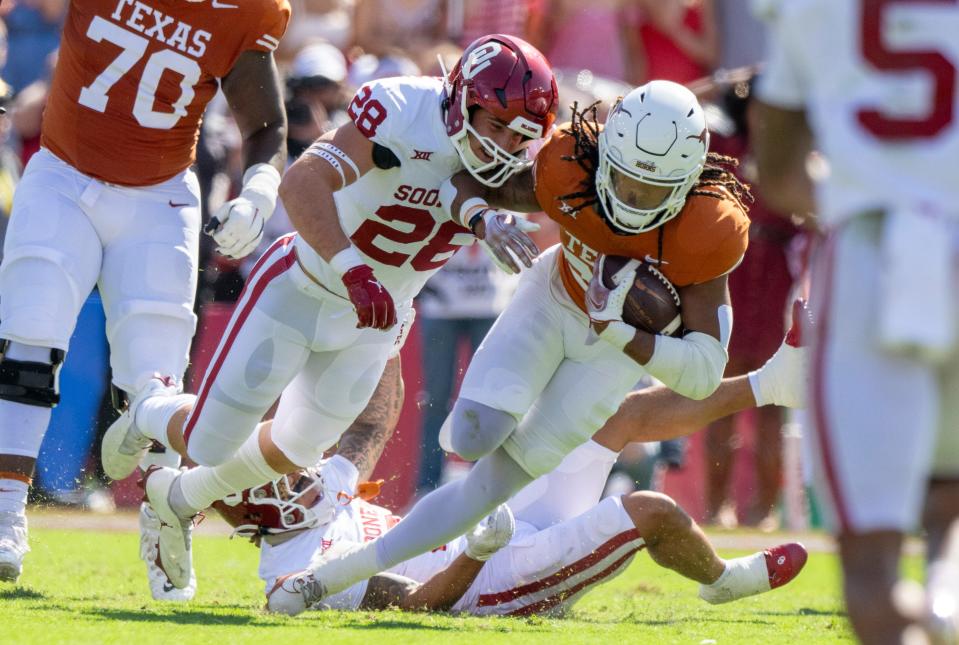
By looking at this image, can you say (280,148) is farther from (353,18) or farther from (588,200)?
(353,18)

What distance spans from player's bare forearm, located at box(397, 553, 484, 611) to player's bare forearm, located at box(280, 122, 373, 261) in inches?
40.1

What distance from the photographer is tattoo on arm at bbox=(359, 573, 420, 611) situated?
464 cm

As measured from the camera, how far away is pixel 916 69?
92.4 inches

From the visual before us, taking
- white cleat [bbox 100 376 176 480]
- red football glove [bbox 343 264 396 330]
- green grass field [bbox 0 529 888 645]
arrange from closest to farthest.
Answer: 1. green grass field [bbox 0 529 888 645]
2. red football glove [bbox 343 264 396 330]
3. white cleat [bbox 100 376 176 480]

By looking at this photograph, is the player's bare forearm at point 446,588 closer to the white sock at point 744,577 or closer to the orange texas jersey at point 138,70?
the white sock at point 744,577

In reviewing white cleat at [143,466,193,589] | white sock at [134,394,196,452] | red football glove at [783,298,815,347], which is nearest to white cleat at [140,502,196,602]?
white cleat at [143,466,193,589]

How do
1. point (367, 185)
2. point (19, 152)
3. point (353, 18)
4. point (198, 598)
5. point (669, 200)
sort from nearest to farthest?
point (669, 200) → point (367, 185) → point (198, 598) → point (19, 152) → point (353, 18)

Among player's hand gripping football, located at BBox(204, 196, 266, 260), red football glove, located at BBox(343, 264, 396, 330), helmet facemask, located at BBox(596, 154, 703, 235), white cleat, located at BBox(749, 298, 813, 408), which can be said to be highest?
helmet facemask, located at BBox(596, 154, 703, 235)

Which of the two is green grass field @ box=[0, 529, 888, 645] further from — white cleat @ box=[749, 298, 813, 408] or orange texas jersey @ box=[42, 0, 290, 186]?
orange texas jersey @ box=[42, 0, 290, 186]

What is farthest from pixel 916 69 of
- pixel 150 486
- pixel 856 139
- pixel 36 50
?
pixel 36 50

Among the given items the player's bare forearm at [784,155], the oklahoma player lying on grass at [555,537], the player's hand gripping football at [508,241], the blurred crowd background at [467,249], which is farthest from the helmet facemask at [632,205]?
the blurred crowd background at [467,249]

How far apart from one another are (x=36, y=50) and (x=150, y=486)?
13.3 feet

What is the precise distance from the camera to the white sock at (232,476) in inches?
183

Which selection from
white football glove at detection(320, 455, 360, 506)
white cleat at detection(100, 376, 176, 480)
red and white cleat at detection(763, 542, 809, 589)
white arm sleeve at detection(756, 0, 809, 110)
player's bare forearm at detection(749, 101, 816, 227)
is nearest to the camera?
white arm sleeve at detection(756, 0, 809, 110)
